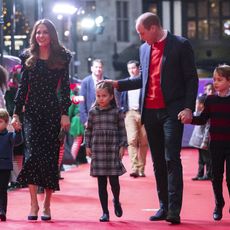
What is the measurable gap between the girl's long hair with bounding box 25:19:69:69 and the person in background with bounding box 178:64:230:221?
1450 millimetres

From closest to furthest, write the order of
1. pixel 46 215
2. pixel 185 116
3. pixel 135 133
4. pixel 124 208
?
1. pixel 185 116
2. pixel 46 215
3. pixel 124 208
4. pixel 135 133

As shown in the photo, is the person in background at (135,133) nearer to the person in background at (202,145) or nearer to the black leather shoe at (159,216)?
the person in background at (202,145)

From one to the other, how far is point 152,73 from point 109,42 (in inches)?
1500

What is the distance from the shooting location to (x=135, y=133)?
13.8 meters

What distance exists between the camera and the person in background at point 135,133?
1368cm

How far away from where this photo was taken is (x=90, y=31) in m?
39.2

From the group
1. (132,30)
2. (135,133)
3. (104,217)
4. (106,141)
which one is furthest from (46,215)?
(132,30)

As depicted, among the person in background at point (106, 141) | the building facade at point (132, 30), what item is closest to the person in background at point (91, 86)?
the person in background at point (106, 141)

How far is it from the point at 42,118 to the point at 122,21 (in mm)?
38921

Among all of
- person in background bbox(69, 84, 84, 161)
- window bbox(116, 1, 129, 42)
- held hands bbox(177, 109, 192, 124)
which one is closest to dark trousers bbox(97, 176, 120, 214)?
held hands bbox(177, 109, 192, 124)

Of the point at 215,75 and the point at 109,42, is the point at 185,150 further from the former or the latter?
the point at 109,42

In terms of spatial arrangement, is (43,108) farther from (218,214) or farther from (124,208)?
(218,214)

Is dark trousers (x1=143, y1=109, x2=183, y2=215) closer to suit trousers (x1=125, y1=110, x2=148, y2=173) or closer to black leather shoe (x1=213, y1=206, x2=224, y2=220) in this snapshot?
black leather shoe (x1=213, y1=206, x2=224, y2=220)

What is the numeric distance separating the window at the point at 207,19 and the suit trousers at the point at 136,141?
31.4 metres
